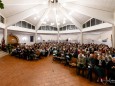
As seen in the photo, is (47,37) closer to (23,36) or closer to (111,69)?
(23,36)

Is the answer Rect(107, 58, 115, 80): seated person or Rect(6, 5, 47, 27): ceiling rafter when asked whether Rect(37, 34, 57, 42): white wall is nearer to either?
Rect(6, 5, 47, 27): ceiling rafter

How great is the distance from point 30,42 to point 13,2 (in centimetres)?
1232

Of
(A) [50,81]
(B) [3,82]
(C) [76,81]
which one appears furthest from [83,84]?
(B) [3,82]

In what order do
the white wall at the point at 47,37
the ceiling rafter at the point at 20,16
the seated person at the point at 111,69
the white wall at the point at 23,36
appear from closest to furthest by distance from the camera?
the seated person at the point at 111,69
the ceiling rafter at the point at 20,16
the white wall at the point at 23,36
the white wall at the point at 47,37

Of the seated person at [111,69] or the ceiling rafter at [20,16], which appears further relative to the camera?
the ceiling rafter at [20,16]

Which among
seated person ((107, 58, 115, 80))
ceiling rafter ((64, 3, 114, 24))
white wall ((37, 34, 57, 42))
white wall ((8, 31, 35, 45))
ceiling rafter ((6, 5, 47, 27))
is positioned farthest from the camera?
white wall ((37, 34, 57, 42))

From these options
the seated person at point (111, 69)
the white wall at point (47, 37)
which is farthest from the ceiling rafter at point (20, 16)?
the white wall at point (47, 37)

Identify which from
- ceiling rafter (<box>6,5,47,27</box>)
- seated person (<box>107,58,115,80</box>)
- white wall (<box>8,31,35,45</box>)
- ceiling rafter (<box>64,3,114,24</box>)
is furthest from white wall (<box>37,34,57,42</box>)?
seated person (<box>107,58,115,80</box>)

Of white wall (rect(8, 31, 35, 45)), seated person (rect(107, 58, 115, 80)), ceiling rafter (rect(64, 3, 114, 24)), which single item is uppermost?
ceiling rafter (rect(64, 3, 114, 24))

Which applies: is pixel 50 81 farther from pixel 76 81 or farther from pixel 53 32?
pixel 53 32

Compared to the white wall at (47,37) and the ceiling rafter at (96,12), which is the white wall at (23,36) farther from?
the ceiling rafter at (96,12)

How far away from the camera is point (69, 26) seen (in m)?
20.9

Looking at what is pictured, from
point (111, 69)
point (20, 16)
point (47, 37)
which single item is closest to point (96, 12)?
point (111, 69)

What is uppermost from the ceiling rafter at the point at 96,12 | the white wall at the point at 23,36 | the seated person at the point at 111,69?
the ceiling rafter at the point at 96,12
